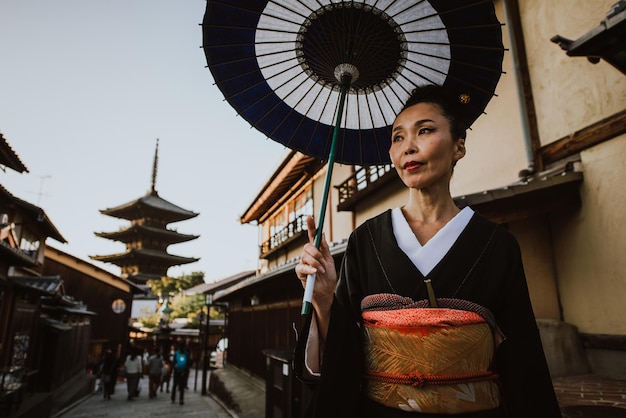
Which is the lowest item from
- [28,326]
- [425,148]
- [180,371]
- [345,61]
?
[180,371]

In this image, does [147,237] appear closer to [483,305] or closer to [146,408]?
[146,408]

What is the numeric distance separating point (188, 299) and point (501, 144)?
139 feet

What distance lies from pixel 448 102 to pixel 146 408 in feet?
49.0

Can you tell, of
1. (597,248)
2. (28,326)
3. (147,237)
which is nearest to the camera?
(597,248)

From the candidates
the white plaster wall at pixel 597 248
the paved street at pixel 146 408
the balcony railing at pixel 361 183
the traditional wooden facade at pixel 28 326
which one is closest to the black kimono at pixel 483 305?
the white plaster wall at pixel 597 248


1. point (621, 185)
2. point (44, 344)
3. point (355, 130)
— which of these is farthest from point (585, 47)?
point (44, 344)

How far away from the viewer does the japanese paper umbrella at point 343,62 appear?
189cm

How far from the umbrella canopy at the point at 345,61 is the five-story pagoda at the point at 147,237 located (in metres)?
37.7

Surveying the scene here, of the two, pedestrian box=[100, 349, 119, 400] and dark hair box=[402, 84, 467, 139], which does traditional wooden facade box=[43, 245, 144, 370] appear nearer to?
pedestrian box=[100, 349, 119, 400]

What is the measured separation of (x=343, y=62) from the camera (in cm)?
199

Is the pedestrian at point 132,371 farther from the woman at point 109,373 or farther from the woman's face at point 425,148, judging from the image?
the woman's face at point 425,148

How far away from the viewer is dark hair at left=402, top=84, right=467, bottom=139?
163cm

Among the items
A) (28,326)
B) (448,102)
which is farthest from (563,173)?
(28,326)

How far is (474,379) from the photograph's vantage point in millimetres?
1271
